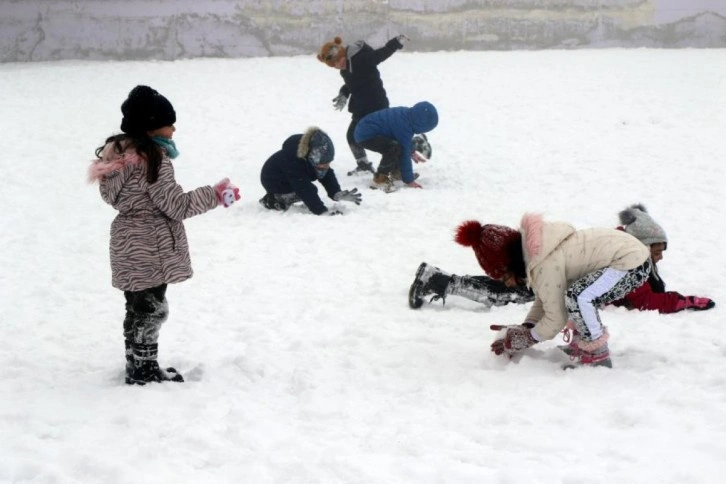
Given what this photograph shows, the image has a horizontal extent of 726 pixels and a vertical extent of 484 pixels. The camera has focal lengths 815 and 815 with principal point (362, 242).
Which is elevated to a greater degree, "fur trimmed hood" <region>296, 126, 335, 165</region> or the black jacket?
the black jacket

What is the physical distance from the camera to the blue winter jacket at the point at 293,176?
7195 mm

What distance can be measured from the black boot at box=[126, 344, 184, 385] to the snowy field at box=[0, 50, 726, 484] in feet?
0.33

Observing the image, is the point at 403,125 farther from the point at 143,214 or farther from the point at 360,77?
the point at 143,214

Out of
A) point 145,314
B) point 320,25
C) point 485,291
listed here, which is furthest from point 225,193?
point 320,25

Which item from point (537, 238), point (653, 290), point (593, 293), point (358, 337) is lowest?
point (358, 337)

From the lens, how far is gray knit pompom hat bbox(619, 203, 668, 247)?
4.75 m

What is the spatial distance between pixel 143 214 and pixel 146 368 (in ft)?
2.48

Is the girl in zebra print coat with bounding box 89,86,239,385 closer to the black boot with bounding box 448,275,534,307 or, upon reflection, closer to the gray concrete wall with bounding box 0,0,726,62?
the black boot with bounding box 448,275,534,307

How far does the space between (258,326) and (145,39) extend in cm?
1317

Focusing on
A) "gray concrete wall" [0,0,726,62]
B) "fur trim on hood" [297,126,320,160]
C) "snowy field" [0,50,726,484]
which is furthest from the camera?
"gray concrete wall" [0,0,726,62]

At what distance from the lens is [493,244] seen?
12.5 feet

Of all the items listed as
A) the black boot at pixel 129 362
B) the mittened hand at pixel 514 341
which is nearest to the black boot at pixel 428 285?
the mittened hand at pixel 514 341

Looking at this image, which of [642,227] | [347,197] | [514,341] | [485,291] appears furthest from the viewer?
[347,197]

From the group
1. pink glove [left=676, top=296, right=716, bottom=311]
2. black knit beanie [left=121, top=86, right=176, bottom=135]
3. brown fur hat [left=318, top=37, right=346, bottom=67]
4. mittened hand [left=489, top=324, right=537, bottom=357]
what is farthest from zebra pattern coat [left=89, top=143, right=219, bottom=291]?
brown fur hat [left=318, top=37, right=346, bottom=67]
